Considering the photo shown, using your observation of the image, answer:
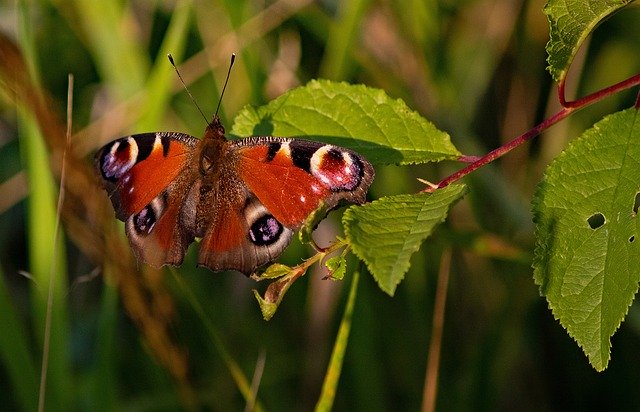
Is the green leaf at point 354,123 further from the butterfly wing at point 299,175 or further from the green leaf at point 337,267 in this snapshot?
the green leaf at point 337,267

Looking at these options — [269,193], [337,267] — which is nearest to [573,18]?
[337,267]

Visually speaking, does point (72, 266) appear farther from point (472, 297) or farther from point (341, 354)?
point (341, 354)

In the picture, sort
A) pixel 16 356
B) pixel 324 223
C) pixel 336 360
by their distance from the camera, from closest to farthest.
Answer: pixel 336 360 < pixel 16 356 < pixel 324 223

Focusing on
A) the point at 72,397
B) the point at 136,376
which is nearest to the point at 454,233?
the point at 72,397

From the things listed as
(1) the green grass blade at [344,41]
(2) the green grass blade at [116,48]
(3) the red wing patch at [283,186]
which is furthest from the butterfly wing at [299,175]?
(2) the green grass blade at [116,48]

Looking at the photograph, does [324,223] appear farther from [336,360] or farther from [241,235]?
[241,235]

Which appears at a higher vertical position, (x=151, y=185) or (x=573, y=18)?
(x=151, y=185)
